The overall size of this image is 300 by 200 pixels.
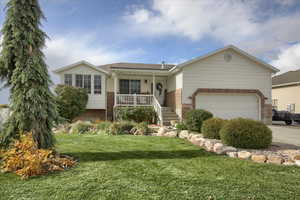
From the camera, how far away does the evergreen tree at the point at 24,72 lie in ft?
14.7

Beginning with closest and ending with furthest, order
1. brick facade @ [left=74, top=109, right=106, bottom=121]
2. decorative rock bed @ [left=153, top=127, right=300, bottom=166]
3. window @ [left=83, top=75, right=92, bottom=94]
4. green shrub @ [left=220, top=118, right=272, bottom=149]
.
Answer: decorative rock bed @ [left=153, top=127, right=300, bottom=166]
green shrub @ [left=220, top=118, right=272, bottom=149]
window @ [left=83, top=75, right=92, bottom=94]
brick facade @ [left=74, top=109, right=106, bottom=121]

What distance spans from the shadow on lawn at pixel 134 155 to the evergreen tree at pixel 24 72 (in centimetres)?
110

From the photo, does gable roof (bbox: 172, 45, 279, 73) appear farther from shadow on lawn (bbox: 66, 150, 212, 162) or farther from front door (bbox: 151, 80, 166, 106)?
shadow on lawn (bbox: 66, 150, 212, 162)

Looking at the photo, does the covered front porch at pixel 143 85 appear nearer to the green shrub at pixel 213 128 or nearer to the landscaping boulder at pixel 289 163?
the green shrub at pixel 213 128

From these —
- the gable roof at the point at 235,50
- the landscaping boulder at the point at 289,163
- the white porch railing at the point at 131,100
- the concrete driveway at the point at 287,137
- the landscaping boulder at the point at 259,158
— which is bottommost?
the concrete driveway at the point at 287,137

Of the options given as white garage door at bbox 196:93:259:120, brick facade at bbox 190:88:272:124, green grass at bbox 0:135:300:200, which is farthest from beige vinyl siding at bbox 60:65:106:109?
green grass at bbox 0:135:300:200

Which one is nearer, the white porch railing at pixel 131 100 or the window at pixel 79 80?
the white porch railing at pixel 131 100

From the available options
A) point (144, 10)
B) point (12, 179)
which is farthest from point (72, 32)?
point (12, 179)

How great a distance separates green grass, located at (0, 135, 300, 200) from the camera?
3068 mm

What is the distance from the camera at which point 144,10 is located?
10.4m

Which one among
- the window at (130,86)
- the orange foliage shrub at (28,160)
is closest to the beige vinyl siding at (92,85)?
the window at (130,86)

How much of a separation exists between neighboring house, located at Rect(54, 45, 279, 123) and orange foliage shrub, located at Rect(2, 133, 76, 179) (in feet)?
29.8

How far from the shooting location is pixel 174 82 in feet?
49.4

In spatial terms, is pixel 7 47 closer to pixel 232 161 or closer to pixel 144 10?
pixel 232 161
